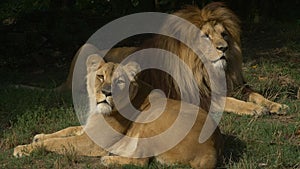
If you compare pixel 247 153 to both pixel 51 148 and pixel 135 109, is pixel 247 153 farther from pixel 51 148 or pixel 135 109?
pixel 51 148

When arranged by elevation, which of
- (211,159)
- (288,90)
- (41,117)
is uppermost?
(211,159)

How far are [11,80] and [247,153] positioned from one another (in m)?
4.85

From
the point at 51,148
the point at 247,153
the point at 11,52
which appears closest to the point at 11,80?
the point at 11,52

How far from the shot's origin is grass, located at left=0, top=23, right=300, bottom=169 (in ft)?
16.0

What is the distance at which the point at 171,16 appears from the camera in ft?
21.5

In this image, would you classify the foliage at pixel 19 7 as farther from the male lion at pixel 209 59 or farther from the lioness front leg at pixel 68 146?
the lioness front leg at pixel 68 146

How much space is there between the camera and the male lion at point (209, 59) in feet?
20.4

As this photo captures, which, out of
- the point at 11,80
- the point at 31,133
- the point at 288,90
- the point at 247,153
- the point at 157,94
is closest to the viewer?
the point at 247,153

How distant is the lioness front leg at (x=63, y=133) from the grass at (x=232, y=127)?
15 centimetres

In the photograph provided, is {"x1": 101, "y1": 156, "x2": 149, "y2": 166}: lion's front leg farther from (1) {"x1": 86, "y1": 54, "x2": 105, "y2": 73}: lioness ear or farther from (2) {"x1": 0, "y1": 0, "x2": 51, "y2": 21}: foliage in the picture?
(2) {"x1": 0, "y1": 0, "x2": 51, "y2": 21}: foliage

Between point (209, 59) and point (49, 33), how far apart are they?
5.18 metres

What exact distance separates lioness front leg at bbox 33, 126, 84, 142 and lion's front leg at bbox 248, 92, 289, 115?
207 centimetres

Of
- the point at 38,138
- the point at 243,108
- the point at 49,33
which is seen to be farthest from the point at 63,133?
the point at 49,33

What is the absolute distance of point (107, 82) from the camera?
4.93 m
